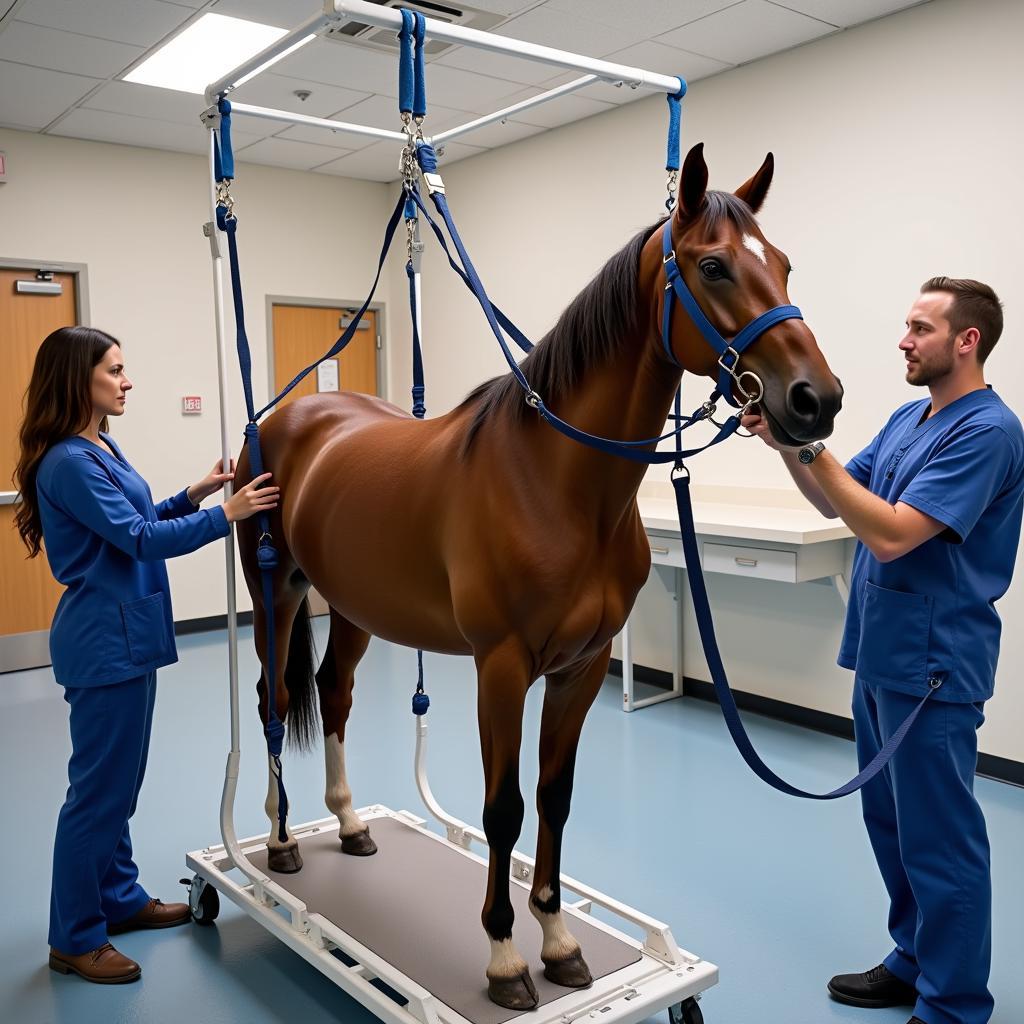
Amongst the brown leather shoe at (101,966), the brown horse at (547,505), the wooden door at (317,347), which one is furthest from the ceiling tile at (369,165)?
the brown leather shoe at (101,966)

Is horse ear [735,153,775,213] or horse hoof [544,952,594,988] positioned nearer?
horse ear [735,153,775,213]

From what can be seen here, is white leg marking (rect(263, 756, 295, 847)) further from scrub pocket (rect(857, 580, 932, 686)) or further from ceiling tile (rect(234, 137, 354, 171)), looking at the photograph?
ceiling tile (rect(234, 137, 354, 171))

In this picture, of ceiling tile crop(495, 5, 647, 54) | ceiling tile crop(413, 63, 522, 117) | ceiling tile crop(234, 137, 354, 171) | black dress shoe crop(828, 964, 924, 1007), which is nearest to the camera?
black dress shoe crop(828, 964, 924, 1007)

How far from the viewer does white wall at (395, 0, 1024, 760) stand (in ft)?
10.9

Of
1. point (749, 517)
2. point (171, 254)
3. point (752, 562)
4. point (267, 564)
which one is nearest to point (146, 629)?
point (267, 564)

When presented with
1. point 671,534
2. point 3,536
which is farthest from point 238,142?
point 671,534

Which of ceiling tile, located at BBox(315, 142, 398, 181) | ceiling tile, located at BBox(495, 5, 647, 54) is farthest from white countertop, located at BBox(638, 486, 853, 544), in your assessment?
ceiling tile, located at BBox(315, 142, 398, 181)

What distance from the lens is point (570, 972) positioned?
1964mm

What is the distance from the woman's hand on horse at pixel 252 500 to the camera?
2.31 m

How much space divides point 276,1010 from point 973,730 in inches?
62.2

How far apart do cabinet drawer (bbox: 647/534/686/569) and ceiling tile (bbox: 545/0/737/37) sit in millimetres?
1940

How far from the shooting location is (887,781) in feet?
7.00

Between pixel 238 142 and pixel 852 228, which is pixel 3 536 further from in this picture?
pixel 852 228

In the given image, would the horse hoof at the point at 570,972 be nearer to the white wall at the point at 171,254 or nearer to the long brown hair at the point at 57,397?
the long brown hair at the point at 57,397
